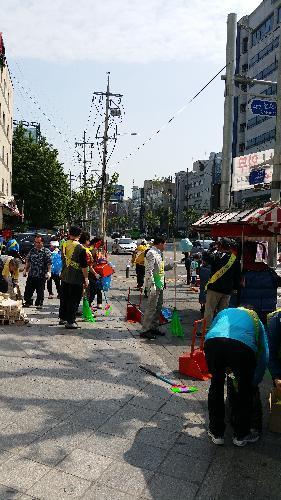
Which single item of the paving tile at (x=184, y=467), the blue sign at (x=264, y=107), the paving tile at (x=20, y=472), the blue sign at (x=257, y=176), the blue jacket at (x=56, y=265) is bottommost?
the paving tile at (x=184, y=467)

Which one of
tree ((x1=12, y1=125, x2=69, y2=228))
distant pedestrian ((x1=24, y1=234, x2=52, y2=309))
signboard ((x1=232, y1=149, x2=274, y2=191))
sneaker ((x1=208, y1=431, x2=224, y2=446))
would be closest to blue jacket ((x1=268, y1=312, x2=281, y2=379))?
sneaker ((x1=208, y1=431, x2=224, y2=446))

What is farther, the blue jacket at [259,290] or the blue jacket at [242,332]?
the blue jacket at [259,290]

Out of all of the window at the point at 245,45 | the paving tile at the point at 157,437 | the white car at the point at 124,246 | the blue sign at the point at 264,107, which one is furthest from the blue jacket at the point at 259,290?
the window at the point at 245,45

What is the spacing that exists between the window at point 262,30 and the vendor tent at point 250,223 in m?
55.1

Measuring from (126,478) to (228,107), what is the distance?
36.5 feet

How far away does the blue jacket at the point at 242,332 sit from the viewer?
4.09m

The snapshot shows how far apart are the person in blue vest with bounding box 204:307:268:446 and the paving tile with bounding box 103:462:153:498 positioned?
0.87 m

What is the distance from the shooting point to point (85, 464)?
382cm

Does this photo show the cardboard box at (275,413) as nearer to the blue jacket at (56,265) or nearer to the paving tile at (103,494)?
the paving tile at (103,494)

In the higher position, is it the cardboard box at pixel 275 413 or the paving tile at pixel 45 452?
the cardboard box at pixel 275 413

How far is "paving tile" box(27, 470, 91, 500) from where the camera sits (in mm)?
3365

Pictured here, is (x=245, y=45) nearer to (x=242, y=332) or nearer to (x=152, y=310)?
(x=152, y=310)

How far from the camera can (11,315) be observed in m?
8.77

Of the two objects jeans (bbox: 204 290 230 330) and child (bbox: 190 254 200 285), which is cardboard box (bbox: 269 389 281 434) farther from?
child (bbox: 190 254 200 285)
